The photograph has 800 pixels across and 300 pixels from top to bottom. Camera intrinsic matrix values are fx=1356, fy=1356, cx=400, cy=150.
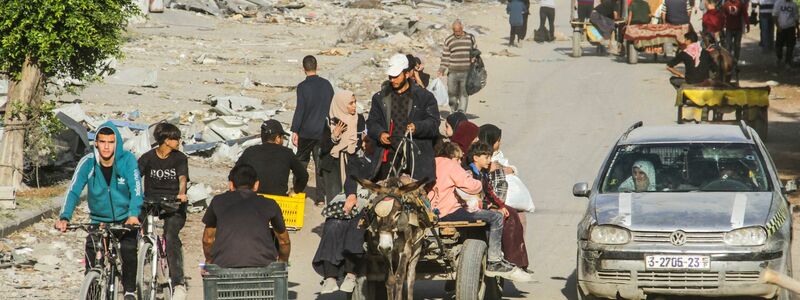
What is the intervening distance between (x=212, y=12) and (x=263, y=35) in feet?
13.8

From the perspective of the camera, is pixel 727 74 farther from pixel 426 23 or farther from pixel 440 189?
pixel 426 23

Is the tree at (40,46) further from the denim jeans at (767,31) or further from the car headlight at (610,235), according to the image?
the denim jeans at (767,31)

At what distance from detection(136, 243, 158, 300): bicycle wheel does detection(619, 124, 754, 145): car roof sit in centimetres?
456

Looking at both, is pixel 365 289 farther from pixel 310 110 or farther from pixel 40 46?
pixel 40 46

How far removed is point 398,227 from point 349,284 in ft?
3.32

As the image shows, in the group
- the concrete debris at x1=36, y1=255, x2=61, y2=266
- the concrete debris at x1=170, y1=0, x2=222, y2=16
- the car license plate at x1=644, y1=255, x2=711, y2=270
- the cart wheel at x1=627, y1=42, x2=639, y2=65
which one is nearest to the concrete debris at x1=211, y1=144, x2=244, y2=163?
the concrete debris at x1=36, y1=255, x2=61, y2=266

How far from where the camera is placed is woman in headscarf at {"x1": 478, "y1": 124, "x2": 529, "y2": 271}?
11.5 meters

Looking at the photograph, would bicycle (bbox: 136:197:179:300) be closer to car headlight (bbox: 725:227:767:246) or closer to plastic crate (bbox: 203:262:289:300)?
plastic crate (bbox: 203:262:289:300)

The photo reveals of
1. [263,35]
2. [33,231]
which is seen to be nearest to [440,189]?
[33,231]

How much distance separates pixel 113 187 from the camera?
1041cm

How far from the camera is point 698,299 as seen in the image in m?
11.2

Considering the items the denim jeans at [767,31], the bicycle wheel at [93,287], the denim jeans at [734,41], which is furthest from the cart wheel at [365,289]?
the denim jeans at [767,31]

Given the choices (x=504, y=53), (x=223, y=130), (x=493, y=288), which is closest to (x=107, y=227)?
(x=493, y=288)

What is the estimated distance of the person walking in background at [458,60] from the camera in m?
22.6
